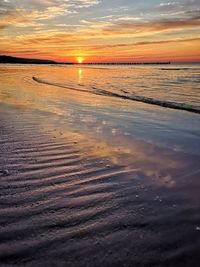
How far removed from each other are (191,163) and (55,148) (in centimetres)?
291

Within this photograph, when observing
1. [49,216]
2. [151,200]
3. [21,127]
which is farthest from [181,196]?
[21,127]

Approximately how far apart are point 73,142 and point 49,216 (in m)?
3.99

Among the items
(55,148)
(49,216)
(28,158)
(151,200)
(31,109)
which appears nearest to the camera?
(49,216)

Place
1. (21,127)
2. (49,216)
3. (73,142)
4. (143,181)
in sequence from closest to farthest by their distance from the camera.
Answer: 1. (49,216)
2. (143,181)
3. (73,142)
4. (21,127)

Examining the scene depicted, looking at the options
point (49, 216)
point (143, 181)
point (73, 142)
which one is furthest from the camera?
point (73, 142)

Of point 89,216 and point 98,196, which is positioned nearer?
point 89,216

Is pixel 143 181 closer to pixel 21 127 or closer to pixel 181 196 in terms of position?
pixel 181 196

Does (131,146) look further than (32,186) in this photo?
Yes

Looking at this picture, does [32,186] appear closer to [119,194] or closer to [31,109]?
[119,194]

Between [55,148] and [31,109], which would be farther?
[31,109]

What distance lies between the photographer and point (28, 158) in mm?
6211

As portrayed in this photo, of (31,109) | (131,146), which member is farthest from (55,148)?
(31,109)

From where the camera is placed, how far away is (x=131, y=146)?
752cm

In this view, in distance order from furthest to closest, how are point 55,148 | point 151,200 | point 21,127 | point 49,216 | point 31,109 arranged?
point 31,109
point 21,127
point 55,148
point 151,200
point 49,216
